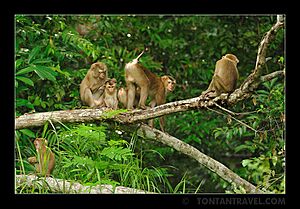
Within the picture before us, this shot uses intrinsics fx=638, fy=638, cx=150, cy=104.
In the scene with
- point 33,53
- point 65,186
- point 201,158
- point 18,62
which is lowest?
point 65,186

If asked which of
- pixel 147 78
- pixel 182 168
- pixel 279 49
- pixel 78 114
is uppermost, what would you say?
pixel 279 49

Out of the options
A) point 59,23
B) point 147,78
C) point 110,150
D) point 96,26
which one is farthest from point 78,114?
point 96,26

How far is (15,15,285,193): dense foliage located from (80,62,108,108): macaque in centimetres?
20

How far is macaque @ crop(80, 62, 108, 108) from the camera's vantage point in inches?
345

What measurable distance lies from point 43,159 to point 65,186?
73 centimetres

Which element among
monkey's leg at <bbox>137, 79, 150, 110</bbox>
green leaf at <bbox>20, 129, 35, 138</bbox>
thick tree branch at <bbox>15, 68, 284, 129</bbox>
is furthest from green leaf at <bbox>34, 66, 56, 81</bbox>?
monkey's leg at <bbox>137, 79, 150, 110</bbox>

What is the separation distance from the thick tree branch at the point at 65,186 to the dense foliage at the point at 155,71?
0.35 feet

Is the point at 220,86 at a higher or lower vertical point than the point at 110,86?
lower

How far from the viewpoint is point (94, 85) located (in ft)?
29.1

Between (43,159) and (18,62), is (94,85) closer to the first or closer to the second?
(18,62)

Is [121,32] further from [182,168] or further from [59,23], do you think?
[182,168]

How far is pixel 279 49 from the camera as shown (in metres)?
11.1

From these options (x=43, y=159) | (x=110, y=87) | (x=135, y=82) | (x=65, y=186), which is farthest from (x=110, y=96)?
(x=65, y=186)

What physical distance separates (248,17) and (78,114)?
189 inches
